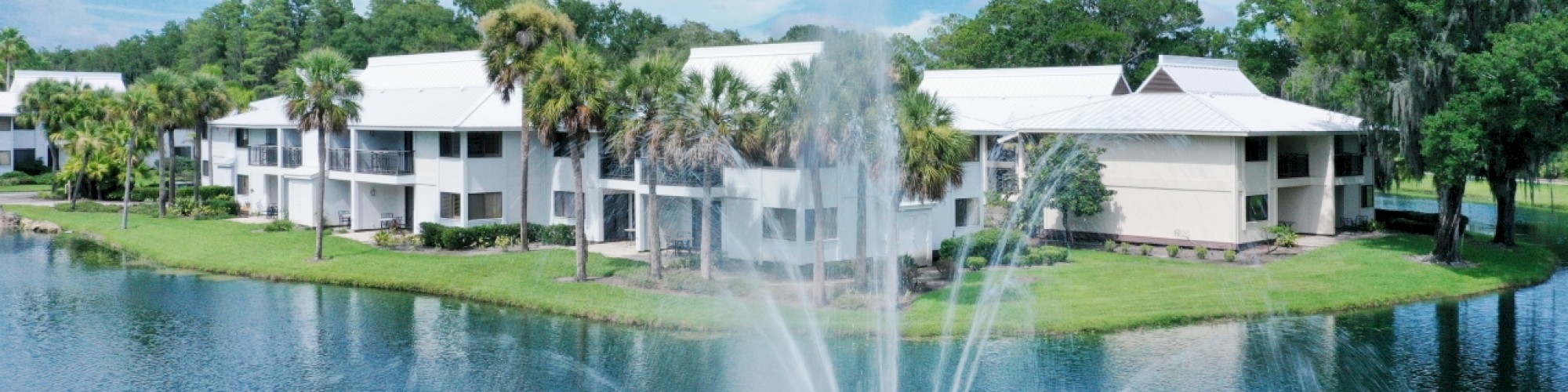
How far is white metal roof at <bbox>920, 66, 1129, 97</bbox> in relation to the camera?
60469mm

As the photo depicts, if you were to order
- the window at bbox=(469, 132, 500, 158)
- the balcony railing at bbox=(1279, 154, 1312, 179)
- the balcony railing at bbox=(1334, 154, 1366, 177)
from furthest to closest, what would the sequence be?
1. the balcony railing at bbox=(1334, 154, 1366, 177)
2. the balcony railing at bbox=(1279, 154, 1312, 179)
3. the window at bbox=(469, 132, 500, 158)

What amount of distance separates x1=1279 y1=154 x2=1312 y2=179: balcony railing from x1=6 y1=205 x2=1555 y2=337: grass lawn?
11.5 feet

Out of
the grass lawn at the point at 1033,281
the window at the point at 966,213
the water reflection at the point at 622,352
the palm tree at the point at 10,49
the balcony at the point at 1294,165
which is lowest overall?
the water reflection at the point at 622,352

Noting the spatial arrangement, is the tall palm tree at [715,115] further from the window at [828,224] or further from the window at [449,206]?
the window at [449,206]

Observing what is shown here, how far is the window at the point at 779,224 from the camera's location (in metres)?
37.2

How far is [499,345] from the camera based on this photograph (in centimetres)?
2848

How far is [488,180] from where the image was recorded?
47562 millimetres

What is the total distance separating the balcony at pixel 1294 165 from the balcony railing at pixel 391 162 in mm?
32032

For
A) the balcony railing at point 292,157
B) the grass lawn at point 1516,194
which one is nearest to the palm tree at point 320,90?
the balcony railing at point 292,157

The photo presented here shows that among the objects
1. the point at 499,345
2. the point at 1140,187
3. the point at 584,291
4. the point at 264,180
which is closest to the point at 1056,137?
the point at 1140,187

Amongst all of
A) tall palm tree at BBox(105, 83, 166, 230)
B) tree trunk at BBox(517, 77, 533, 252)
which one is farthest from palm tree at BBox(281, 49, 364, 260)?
tall palm tree at BBox(105, 83, 166, 230)

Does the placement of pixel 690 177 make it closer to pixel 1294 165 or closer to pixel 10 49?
pixel 1294 165

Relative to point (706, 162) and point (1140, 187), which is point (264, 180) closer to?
point (706, 162)

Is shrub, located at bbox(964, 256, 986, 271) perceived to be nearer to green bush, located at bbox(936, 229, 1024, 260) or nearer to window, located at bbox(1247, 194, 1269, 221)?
green bush, located at bbox(936, 229, 1024, 260)
